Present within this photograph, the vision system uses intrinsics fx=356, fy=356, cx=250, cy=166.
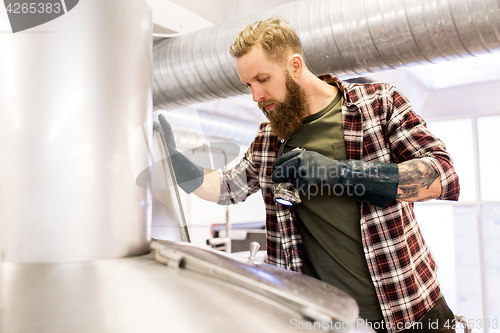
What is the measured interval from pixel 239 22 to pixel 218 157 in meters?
0.69

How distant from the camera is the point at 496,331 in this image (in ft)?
9.95

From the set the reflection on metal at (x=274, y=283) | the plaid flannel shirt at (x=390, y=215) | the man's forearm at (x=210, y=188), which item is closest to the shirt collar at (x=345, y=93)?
the plaid flannel shirt at (x=390, y=215)

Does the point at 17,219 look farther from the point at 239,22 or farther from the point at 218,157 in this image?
the point at 239,22

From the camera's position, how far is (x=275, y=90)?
1.01 metres

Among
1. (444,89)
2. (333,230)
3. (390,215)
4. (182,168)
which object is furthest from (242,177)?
(444,89)

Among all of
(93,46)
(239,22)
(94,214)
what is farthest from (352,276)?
(239,22)

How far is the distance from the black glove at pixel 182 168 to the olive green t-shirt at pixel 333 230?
Result: 0.99 ft

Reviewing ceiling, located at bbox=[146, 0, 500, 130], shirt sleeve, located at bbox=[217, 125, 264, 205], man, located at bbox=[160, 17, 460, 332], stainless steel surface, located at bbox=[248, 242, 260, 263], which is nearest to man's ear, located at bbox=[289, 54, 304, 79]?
man, located at bbox=[160, 17, 460, 332]

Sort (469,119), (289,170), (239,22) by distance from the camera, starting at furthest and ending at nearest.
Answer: (469,119) → (239,22) → (289,170)

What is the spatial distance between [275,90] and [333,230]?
422 mm

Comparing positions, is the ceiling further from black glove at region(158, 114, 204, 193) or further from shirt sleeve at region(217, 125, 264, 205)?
black glove at region(158, 114, 204, 193)

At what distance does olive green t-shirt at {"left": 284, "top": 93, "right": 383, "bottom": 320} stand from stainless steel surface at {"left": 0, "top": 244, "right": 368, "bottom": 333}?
43 cm

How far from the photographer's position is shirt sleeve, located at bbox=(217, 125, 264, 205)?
1138 millimetres

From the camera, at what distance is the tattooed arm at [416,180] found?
83 centimetres
